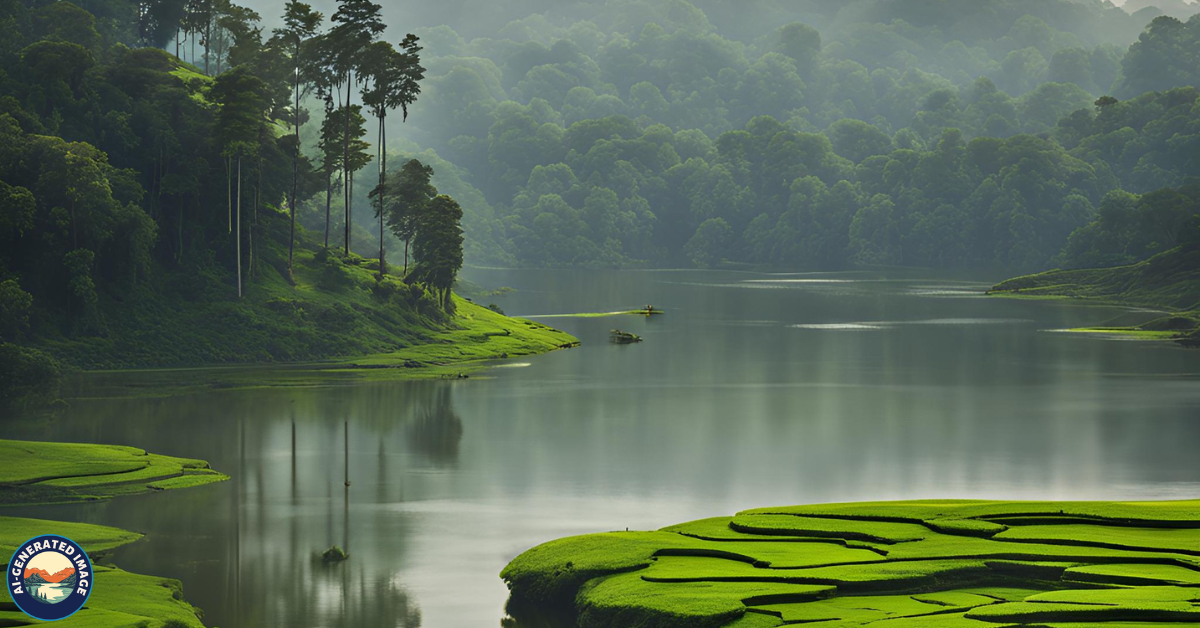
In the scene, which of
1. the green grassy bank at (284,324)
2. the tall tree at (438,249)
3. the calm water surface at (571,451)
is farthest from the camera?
the tall tree at (438,249)

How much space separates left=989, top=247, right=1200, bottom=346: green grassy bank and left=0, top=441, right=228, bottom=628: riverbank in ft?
266

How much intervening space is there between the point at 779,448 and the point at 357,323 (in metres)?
36.8

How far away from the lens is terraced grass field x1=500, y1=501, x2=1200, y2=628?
2353 cm

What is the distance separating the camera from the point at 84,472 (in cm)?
3981

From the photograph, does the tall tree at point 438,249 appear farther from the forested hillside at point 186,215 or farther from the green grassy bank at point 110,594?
the green grassy bank at point 110,594

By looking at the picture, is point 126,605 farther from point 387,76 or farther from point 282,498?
point 387,76

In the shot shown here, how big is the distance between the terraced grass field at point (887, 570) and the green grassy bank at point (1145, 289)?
74.5 metres

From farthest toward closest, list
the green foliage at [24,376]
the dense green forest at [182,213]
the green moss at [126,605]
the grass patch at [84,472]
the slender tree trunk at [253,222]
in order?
1. the slender tree trunk at [253,222]
2. the dense green forest at [182,213]
3. the green foliage at [24,376]
4. the grass patch at [84,472]
5. the green moss at [126,605]

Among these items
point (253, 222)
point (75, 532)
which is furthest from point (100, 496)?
point (253, 222)

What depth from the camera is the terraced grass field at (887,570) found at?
77.2 ft

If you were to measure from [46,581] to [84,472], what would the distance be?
1812cm

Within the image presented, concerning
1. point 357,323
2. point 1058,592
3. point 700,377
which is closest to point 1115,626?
point 1058,592

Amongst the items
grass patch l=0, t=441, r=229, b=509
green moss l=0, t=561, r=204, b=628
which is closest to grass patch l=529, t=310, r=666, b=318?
grass patch l=0, t=441, r=229, b=509

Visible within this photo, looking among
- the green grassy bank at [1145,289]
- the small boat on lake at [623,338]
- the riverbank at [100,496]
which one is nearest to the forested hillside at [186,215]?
the small boat on lake at [623,338]
